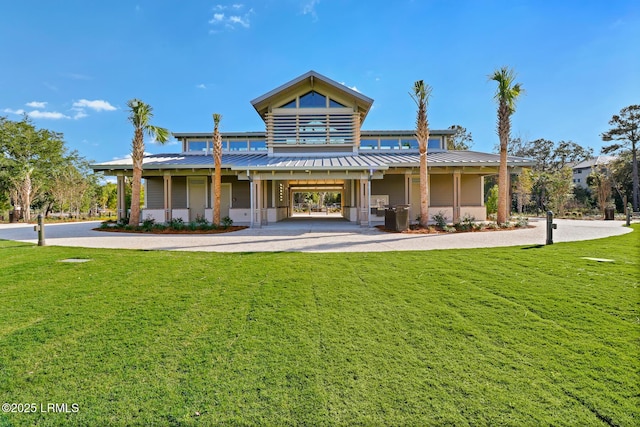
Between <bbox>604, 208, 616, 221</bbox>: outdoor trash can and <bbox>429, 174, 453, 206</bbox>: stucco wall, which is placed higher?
Result: <bbox>429, 174, 453, 206</bbox>: stucco wall

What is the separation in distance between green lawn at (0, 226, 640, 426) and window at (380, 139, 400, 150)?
17.2 metres

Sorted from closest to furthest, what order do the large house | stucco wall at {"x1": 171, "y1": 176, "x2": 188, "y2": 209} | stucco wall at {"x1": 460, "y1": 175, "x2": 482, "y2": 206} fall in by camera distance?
the large house
stucco wall at {"x1": 171, "y1": 176, "x2": 188, "y2": 209}
stucco wall at {"x1": 460, "y1": 175, "x2": 482, "y2": 206}

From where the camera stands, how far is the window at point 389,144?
22.2m

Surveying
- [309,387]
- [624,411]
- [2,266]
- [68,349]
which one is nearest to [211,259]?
[68,349]

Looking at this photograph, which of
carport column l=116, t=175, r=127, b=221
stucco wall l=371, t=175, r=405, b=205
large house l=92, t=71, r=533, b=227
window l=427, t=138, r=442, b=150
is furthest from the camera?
window l=427, t=138, r=442, b=150

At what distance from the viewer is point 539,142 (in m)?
51.1

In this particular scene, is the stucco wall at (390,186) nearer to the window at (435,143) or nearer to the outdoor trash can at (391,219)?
the outdoor trash can at (391,219)

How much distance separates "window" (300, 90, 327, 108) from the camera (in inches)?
766

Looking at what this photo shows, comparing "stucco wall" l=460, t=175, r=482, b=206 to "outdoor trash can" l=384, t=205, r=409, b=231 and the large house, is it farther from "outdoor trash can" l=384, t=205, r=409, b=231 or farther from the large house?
"outdoor trash can" l=384, t=205, r=409, b=231

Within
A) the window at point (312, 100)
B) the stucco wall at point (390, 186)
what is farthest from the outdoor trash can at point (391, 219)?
the window at point (312, 100)

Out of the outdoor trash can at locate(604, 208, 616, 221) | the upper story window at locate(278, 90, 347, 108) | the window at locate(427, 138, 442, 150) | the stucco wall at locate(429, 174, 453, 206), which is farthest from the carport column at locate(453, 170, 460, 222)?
the outdoor trash can at locate(604, 208, 616, 221)

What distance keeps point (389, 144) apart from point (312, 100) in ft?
22.3

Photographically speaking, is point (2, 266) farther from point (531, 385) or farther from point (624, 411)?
point (624, 411)

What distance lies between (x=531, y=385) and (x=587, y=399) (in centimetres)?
39
